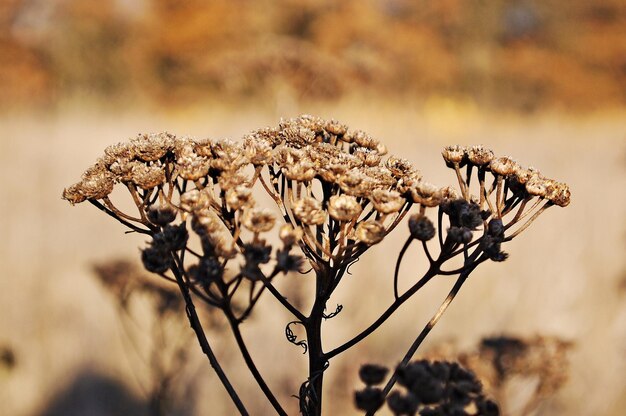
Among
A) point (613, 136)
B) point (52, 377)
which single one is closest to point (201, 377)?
point (52, 377)

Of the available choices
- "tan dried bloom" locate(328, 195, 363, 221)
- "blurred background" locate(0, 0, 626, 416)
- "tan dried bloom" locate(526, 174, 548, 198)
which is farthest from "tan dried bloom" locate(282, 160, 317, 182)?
"blurred background" locate(0, 0, 626, 416)

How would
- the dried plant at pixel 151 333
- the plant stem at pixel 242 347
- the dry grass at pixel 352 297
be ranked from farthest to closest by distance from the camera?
1. the dry grass at pixel 352 297
2. the dried plant at pixel 151 333
3. the plant stem at pixel 242 347

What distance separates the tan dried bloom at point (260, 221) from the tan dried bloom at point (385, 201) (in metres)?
0.27

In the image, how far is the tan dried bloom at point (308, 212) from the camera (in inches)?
59.2

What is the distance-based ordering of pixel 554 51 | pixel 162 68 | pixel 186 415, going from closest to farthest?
pixel 186 415 → pixel 162 68 → pixel 554 51

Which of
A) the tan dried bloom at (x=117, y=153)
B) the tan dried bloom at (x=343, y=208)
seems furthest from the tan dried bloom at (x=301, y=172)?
the tan dried bloom at (x=117, y=153)

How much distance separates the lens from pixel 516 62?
32281mm

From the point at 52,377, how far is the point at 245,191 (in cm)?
261

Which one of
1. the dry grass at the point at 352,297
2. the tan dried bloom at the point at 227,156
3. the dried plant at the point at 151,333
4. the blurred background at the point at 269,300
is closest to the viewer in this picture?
the tan dried bloom at the point at 227,156

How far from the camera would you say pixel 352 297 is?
4238mm

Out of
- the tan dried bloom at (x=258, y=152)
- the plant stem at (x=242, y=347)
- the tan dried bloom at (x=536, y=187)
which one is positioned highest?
the tan dried bloom at (x=536, y=187)

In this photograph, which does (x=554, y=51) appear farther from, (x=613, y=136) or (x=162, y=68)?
(x=613, y=136)

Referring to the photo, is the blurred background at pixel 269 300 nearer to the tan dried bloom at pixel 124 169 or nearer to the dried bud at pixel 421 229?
the tan dried bloom at pixel 124 169

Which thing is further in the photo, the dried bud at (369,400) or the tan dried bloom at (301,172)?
the tan dried bloom at (301,172)
